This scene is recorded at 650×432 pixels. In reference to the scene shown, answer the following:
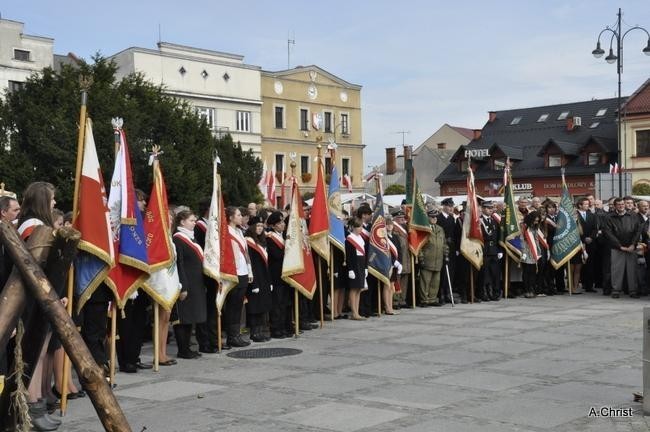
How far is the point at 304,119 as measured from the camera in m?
71.4

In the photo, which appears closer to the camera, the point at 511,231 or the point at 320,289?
the point at 320,289

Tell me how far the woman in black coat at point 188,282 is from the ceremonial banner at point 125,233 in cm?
118

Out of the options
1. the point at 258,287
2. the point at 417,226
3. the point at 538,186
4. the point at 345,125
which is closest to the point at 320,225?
the point at 258,287

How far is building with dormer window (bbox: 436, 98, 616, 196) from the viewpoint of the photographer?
188ft

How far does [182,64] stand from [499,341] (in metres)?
52.6

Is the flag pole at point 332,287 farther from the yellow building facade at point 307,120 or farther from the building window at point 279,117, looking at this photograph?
the building window at point 279,117

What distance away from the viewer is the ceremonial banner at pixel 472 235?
16.5 m

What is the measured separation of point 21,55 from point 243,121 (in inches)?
743

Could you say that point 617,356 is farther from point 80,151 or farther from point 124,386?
point 80,151

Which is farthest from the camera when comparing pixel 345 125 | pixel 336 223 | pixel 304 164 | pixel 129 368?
pixel 345 125

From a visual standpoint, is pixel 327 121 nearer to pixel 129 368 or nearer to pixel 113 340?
pixel 129 368

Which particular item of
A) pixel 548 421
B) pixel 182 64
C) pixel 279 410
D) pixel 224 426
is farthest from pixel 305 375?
pixel 182 64

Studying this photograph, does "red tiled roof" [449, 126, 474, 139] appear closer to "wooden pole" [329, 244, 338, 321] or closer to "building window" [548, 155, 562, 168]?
"building window" [548, 155, 562, 168]

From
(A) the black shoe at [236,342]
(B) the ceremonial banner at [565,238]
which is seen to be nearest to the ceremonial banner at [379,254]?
(A) the black shoe at [236,342]
